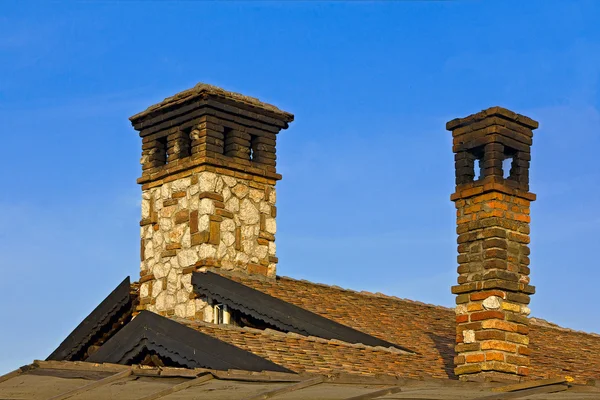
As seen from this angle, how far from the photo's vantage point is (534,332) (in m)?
21.0

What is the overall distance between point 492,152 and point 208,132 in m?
5.67

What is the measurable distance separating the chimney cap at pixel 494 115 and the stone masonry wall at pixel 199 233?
184 inches

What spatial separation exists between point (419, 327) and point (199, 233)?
4007mm

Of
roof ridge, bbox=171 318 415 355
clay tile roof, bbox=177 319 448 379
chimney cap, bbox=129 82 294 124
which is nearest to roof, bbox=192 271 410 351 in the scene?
roof ridge, bbox=171 318 415 355

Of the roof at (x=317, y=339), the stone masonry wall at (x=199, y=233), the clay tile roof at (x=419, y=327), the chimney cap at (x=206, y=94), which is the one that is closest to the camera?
the roof at (x=317, y=339)

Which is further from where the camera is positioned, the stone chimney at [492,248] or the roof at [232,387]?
the stone chimney at [492,248]

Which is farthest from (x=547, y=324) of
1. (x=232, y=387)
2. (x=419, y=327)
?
(x=232, y=387)

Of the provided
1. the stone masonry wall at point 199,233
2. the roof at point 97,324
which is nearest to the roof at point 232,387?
the stone masonry wall at point 199,233

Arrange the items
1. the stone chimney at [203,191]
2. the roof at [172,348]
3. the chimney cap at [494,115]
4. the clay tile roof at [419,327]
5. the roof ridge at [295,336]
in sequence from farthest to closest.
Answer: the stone chimney at [203,191], the clay tile roof at [419,327], the roof ridge at [295,336], the chimney cap at [494,115], the roof at [172,348]

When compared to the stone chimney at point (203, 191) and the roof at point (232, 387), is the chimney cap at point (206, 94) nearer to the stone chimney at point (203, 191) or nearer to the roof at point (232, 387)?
the stone chimney at point (203, 191)

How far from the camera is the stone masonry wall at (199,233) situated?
63.7ft

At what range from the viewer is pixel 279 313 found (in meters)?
17.7

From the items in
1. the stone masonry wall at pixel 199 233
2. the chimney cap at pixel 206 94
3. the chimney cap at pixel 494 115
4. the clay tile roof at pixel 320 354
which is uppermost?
the chimney cap at pixel 206 94

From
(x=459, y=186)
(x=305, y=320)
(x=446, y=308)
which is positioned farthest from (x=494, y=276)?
(x=446, y=308)
